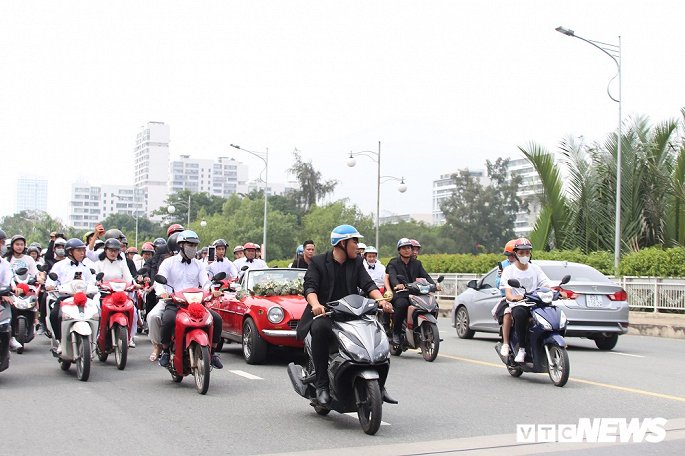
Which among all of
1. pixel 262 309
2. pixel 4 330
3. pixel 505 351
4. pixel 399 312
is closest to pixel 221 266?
pixel 262 309

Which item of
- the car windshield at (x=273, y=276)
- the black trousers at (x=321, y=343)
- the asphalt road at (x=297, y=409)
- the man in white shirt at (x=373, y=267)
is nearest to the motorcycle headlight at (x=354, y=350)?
the black trousers at (x=321, y=343)

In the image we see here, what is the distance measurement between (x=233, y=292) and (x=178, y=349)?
11.8 feet

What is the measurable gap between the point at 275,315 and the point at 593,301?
6280 mm

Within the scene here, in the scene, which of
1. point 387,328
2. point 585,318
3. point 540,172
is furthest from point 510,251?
point 540,172

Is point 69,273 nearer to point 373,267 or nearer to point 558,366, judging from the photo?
point 373,267

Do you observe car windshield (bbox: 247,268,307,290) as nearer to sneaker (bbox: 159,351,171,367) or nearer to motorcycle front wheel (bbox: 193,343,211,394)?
sneaker (bbox: 159,351,171,367)

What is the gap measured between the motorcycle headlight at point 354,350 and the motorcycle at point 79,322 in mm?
4943

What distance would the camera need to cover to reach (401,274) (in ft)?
50.7

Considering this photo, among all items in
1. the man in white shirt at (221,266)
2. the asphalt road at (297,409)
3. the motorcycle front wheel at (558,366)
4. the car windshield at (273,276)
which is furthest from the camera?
the man in white shirt at (221,266)

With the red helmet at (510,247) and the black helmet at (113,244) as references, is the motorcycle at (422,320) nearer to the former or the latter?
the red helmet at (510,247)

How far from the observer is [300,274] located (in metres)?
16.0

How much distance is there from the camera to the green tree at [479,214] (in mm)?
101562

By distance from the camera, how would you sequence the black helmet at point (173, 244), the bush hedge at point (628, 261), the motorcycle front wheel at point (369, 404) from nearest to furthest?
the motorcycle front wheel at point (369, 404), the black helmet at point (173, 244), the bush hedge at point (628, 261)

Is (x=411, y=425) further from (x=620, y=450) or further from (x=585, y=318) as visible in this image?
(x=585, y=318)
